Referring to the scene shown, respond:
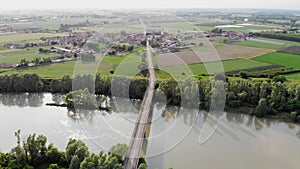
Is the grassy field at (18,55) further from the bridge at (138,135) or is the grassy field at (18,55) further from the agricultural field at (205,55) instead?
the bridge at (138,135)

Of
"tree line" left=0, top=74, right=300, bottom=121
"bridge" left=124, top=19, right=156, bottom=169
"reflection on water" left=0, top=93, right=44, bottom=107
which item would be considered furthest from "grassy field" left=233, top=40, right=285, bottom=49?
"reflection on water" left=0, top=93, right=44, bottom=107

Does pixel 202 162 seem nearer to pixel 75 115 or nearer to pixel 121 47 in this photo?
pixel 75 115

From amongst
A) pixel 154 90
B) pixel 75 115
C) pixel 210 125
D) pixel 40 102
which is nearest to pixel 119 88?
pixel 154 90

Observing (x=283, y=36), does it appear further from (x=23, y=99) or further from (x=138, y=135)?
(x=138, y=135)

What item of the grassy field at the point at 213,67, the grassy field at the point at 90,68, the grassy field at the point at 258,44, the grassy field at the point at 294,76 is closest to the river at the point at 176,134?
the grassy field at the point at 90,68

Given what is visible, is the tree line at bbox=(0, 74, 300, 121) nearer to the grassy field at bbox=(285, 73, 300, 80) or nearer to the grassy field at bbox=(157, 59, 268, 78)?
the grassy field at bbox=(157, 59, 268, 78)

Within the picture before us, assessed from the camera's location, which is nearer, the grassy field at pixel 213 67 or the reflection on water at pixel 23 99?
the reflection on water at pixel 23 99

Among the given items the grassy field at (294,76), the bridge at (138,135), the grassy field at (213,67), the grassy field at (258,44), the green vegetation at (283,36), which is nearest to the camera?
the bridge at (138,135)
